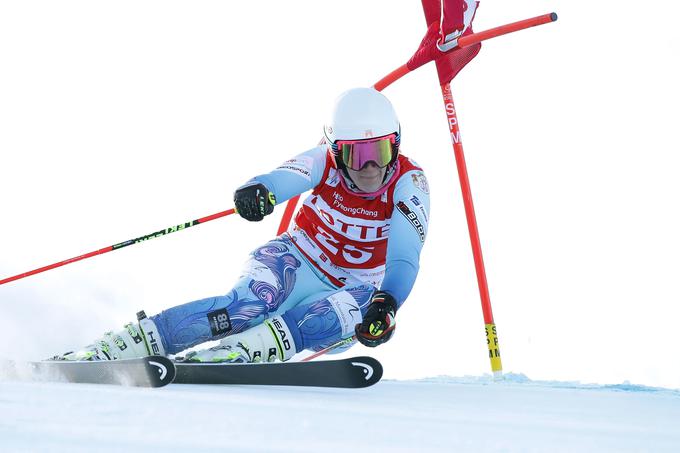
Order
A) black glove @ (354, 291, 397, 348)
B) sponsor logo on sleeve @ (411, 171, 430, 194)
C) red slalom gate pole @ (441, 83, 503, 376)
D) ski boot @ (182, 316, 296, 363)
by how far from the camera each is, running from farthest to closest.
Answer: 1. red slalom gate pole @ (441, 83, 503, 376)
2. sponsor logo on sleeve @ (411, 171, 430, 194)
3. ski boot @ (182, 316, 296, 363)
4. black glove @ (354, 291, 397, 348)

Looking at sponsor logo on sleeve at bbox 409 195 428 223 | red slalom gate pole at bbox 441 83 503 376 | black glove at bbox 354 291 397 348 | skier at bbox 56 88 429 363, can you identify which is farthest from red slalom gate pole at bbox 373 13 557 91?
black glove at bbox 354 291 397 348

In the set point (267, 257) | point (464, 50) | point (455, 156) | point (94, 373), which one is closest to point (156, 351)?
point (94, 373)

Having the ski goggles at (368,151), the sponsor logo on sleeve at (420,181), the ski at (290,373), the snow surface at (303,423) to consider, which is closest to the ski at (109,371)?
the snow surface at (303,423)

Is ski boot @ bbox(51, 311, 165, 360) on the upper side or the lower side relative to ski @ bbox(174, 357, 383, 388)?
upper

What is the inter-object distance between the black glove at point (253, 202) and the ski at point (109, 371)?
3.24 feet

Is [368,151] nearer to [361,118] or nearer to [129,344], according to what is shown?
[361,118]

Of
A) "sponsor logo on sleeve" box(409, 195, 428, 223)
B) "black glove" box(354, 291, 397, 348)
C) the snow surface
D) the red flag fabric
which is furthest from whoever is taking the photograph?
the red flag fabric

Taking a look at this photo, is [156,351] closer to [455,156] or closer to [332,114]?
[332,114]

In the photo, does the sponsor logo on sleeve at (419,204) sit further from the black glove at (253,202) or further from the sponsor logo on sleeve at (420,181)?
the black glove at (253,202)

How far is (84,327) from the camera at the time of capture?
6.16 metres

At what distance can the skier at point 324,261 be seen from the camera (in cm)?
369

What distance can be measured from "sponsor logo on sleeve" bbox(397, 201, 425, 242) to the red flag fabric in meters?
1.62

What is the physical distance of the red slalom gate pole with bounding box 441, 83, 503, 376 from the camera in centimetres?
470

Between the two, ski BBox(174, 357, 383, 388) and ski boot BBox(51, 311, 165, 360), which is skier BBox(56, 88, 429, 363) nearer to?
ski boot BBox(51, 311, 165, 360)
